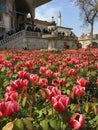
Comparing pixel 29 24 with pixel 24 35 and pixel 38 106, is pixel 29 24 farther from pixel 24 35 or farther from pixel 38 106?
pixel 38 106

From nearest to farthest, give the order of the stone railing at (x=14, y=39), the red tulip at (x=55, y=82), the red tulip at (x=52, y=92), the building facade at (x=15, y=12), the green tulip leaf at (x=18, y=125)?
the green tulip leaf at (x=18, y=125)
the red tulip at (x=52, y=92)
the red tulip at (x=55, y=82)
the stone railing at (x=14, y=39)
the building facade at (x=15, y=12)

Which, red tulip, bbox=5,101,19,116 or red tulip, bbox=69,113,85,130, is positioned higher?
red tulip, bbox=5,101,19,116

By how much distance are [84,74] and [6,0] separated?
1522 inches

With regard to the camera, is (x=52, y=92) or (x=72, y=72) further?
(x=72, y=72)

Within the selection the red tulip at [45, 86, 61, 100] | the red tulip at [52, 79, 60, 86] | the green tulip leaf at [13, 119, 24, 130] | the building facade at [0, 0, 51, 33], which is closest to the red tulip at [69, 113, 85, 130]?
the green tulip leaf at [13, 119, 24, 130]

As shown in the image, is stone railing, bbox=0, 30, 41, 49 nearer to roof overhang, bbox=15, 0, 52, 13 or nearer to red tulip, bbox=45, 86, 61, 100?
roof overhang, bbox=15, 0, 52, 13

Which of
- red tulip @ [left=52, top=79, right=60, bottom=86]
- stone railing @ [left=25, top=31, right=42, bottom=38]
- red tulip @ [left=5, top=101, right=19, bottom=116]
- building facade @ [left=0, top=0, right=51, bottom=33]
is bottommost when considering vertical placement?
red tulip @ [left=52, top=79, right=60, bottom=86]

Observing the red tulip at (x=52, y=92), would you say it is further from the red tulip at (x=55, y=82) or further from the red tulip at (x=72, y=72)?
the red tulip at (x=72, y=72)

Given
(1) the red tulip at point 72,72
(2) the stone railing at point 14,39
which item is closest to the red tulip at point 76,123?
(1) the red tulip at point 72,72

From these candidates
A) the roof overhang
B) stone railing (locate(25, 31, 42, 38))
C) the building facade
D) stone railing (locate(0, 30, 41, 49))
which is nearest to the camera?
stone railing (locate(0, 30, 41, 49))

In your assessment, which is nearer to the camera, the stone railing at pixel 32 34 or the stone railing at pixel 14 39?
the stone railing at pixel 14 39

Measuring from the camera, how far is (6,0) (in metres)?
42.8

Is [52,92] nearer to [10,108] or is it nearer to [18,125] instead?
[10,108]

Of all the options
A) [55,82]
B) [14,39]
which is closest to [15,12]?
[14,39]
